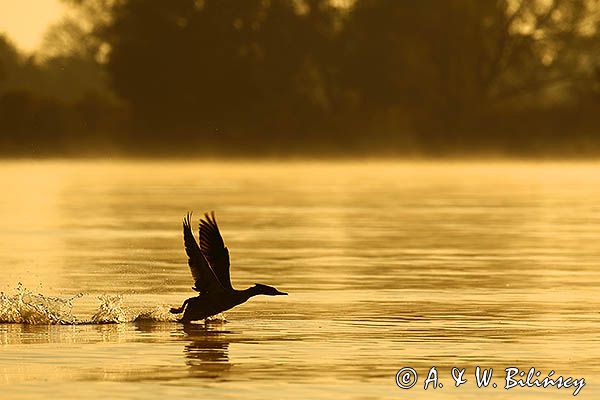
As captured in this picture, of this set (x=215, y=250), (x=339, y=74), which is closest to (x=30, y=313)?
(x=215, y=250)

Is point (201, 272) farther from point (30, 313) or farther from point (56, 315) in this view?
point (30, 313)

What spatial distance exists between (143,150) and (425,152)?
12.2 m

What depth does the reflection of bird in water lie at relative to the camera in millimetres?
13102

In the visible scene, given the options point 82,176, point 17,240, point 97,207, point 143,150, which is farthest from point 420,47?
point 17,240

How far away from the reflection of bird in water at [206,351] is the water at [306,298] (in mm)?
21

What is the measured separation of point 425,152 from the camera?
281 ft

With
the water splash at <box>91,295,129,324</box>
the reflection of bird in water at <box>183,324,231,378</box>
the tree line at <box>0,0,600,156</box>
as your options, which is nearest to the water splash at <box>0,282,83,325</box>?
the water splash at <box>91,295,129,324</box>

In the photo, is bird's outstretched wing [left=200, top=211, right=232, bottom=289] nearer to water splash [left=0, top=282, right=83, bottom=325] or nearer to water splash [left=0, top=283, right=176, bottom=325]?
water splash [left=0, top=283, right=176, bottom=325]

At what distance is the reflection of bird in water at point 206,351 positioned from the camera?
13102mm

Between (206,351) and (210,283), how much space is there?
1.39m

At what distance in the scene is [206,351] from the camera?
14.2 metres

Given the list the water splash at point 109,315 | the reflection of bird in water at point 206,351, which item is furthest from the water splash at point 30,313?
the reflection of bird in water at point 206,351

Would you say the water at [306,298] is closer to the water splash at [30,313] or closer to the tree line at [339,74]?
the water splash at [30,313]

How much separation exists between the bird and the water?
0.68 feet
